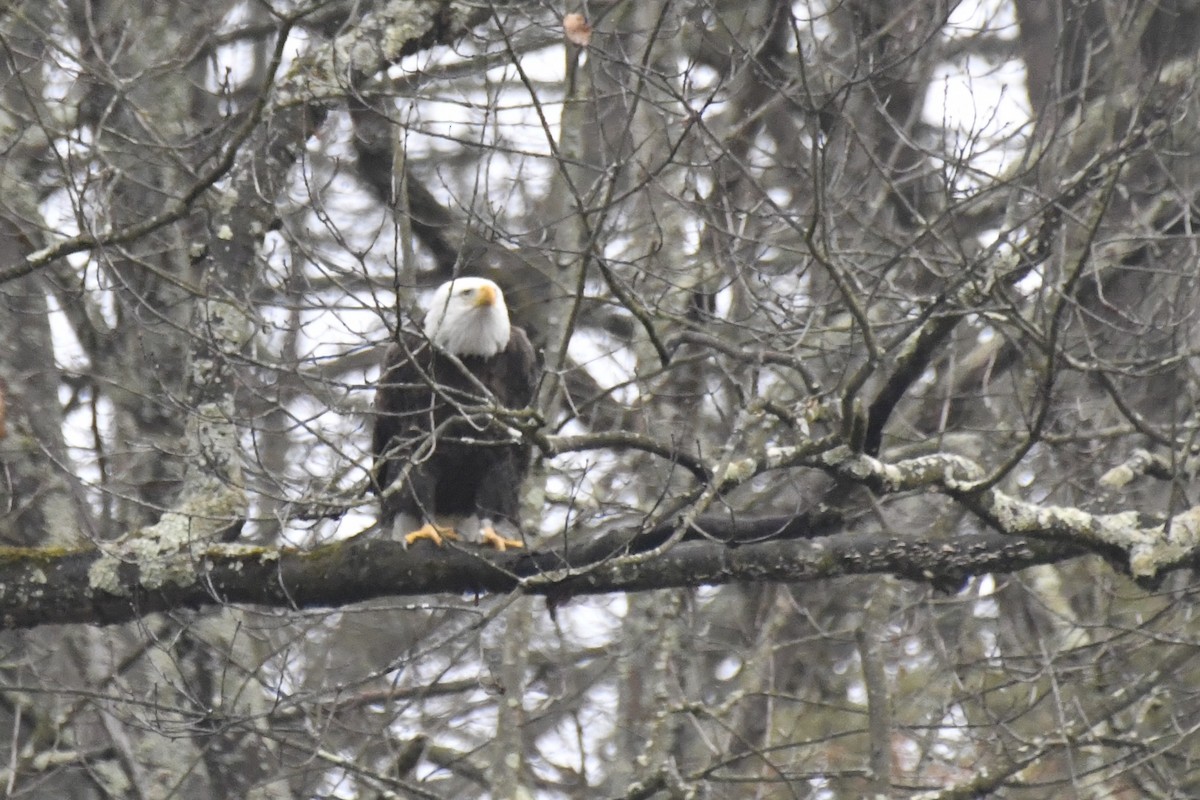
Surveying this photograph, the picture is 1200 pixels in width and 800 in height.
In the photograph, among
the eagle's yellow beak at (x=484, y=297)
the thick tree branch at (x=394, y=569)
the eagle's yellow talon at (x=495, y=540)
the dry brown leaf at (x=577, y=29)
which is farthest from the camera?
the eagle's yellow beak at (x=484, y=297)

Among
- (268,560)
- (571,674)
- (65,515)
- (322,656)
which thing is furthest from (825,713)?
(268,560)

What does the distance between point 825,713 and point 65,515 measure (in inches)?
148

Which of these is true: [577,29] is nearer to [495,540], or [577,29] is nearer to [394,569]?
[394,569]

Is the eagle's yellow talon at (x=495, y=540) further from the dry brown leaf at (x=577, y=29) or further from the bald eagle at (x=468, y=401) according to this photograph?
the dry brown leaf at (x=577, y=29)

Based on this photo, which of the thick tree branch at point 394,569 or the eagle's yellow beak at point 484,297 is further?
the eagle's yellow beak at point 484,297

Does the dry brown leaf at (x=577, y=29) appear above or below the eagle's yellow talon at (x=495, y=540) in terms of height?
above

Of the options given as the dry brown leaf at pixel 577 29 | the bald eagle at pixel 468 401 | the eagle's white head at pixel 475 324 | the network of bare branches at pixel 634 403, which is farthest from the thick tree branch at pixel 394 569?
the eagle's white head at pixel 475 324

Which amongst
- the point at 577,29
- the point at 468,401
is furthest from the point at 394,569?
the point at 577,29

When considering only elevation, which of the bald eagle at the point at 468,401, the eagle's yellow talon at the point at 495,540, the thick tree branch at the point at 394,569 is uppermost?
the bald eagle at the point at 468,401

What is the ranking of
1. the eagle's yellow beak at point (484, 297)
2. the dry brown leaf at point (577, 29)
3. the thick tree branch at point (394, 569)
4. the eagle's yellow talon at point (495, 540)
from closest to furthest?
the thick tree branch at point (394, 569), the dry brown leaf at point (577, 29), the eagle's yellow talon at point (495, 540), the eagle's yellow beak at point (484, 297)

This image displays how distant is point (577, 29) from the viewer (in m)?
4.39

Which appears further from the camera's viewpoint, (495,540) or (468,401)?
(495,540)

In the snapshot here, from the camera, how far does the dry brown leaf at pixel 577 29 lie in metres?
4.19

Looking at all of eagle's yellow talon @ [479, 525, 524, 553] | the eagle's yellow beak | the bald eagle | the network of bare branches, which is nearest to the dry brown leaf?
the network of bare branches
